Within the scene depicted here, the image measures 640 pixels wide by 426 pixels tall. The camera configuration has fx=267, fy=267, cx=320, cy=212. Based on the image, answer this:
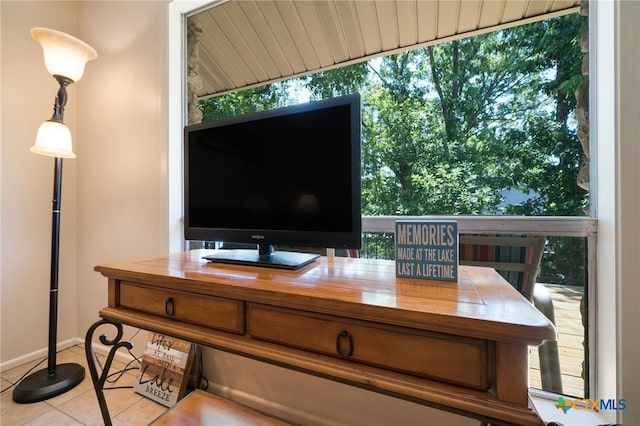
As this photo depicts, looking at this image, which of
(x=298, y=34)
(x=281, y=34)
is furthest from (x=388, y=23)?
(x=281, y=34)

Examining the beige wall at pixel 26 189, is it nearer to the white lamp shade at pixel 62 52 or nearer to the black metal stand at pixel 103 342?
the white lamp shade at pixel 62 52

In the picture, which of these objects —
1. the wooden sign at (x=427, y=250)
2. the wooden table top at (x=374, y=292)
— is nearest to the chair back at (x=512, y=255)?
the wooden table top at (x=374, y=292)

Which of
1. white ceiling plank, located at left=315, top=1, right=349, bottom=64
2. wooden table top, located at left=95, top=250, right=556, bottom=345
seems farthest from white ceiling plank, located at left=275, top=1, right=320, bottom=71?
wooden table top, located at left=95, top=250, right=556, bottom=345

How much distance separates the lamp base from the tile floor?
1.1 inches

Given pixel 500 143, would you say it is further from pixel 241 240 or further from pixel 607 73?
pixel 241 240

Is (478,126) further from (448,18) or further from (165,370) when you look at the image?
(165,370)

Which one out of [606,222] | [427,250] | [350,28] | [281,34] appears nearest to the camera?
[427,250]

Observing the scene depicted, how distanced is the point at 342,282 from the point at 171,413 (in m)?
1.09

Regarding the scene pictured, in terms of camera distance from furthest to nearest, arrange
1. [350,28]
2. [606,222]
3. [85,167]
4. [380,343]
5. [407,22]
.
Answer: [85,167] < [350,28] < [407,22] < [606,222] < [380,343]

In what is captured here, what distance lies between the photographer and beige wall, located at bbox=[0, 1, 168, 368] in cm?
169

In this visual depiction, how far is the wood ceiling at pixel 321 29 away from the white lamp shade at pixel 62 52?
627mm

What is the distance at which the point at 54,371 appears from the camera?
1.56m

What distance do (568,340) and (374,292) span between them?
1.02 metres

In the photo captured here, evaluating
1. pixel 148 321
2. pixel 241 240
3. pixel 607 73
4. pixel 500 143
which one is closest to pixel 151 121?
pixel 241 240
